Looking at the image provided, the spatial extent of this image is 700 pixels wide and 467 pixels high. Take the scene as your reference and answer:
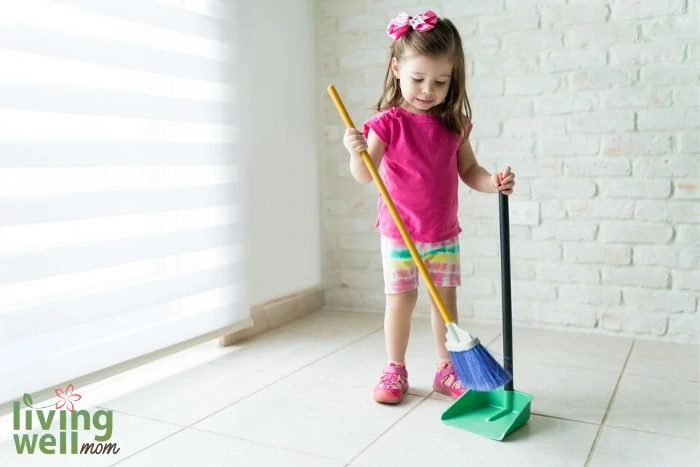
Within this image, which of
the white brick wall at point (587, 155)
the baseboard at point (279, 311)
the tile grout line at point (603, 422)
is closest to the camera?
the tile grout line at point (603, 422)

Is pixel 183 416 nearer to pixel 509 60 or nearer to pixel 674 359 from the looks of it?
pixel 674 359

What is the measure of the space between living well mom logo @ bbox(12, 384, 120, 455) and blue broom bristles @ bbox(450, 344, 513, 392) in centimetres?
69

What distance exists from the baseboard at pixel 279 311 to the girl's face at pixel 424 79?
0.93 m

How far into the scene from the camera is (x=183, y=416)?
1.46 metres

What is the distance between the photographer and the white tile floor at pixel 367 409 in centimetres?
125

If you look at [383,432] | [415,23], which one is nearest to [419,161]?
[415,23]

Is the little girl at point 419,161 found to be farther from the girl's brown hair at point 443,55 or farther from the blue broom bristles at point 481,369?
the blue broom bristles at point 481,369

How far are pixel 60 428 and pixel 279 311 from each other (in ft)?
3.07

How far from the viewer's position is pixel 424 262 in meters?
1.56

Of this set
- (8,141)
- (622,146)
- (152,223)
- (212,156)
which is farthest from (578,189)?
(8,141)

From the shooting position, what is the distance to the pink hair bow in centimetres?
145

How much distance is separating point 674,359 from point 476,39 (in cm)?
111

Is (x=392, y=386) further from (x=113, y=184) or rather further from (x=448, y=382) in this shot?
(x=113, y=184)

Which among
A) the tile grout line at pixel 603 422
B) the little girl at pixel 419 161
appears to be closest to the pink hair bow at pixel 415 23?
the little girl at pixel 419 161
